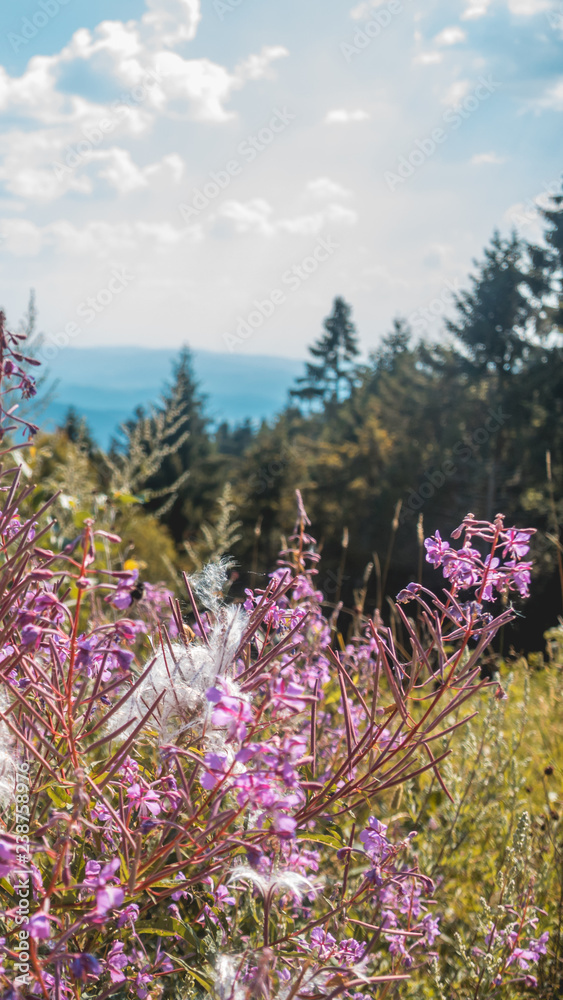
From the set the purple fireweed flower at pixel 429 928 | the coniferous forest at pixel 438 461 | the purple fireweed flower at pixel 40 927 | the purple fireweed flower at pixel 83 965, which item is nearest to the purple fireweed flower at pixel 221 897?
the purple fireweed flower at pixel 83 965

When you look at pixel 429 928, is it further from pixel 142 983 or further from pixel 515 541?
pixel 515 541

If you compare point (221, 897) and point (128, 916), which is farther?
point (221, 897)

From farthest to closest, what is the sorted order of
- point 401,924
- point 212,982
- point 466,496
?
point 466,496, point 401,924, point 212,982

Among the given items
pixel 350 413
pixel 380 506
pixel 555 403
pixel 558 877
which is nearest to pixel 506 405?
pixel 555 403

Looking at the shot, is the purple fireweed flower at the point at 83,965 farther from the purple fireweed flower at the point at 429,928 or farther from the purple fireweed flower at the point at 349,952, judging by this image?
the purple fireweed flower at the point at 429,928

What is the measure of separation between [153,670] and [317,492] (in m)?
27.9

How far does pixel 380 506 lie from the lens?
2531 cm

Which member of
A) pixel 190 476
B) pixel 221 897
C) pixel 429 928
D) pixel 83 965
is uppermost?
pixel 190 476

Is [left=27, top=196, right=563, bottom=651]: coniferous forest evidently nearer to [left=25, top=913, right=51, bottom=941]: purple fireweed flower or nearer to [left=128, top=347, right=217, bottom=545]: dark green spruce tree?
[left=128, top=347, right=217, bottom=545]: dark green spruce tree

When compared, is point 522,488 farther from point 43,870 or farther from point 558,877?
point 43,870

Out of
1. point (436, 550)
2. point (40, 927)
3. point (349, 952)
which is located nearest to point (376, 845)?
point (349, 952)

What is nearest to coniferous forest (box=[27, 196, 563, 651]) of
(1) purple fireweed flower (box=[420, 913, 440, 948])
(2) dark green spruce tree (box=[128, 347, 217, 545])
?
(2) dark green spruce tree (box=[128, 347, 217, 545])

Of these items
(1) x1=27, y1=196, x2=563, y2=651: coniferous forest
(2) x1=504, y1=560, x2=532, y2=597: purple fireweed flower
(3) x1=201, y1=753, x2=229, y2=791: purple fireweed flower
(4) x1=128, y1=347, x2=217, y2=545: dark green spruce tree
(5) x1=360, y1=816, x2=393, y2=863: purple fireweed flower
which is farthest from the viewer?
(4) x1=128, y1=347, x2=217, y2=545: dark green spruce tree

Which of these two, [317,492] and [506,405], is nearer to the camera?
[506,405]
